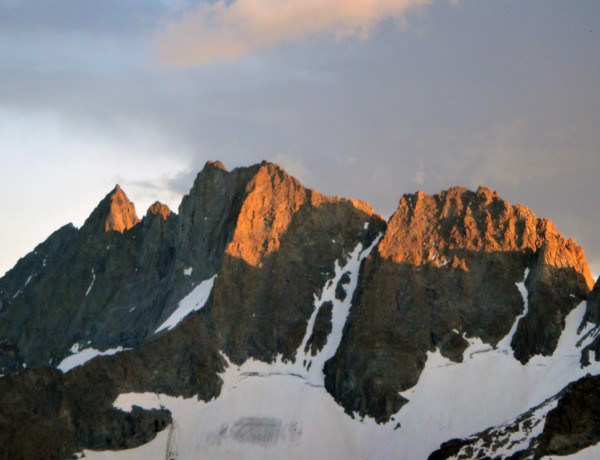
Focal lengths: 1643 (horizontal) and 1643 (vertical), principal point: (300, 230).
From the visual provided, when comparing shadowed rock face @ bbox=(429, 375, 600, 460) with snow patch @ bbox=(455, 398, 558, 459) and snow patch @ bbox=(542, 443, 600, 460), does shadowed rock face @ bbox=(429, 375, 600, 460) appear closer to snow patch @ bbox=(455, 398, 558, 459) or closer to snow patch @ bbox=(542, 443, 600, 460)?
snow patch @ bbox=(455, 398, 558, 459)

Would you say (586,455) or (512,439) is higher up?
(512,439)

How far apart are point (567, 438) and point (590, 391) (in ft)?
26.1

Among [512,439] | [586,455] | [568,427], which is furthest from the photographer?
[512,439]

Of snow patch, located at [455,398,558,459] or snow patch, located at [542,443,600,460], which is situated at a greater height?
snow patch, located at [455,398,558,459]

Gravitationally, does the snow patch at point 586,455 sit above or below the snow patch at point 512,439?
below

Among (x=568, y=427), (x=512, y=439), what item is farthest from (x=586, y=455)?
(x=512, y=439)

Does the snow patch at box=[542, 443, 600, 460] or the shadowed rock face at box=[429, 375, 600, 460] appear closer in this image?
the snow patch at box=[542, 443, 600, 460]

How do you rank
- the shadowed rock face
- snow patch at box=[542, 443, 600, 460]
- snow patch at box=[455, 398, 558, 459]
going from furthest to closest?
snow patch at box=[455, 398, 558, 459], the shadowed rock face, snow patch at box=[542, 443, 600, 460]

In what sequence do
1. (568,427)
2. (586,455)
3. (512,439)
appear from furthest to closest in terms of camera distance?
1. (512,439)
2. (568,427)
3. (586,455)

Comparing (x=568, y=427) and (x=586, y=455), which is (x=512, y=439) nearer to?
(x=568, y=427)

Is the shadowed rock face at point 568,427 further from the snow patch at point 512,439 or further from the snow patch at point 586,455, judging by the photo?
the snow patch at point 586,455

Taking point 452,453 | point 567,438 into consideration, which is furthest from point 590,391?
point 452,453

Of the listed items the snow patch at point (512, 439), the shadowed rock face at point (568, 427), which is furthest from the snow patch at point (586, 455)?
the snow patch at point (512, 439)

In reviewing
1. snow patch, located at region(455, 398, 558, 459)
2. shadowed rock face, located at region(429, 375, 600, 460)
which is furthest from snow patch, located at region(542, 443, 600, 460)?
snow patch, located at region(455, 398, 558, 459)
